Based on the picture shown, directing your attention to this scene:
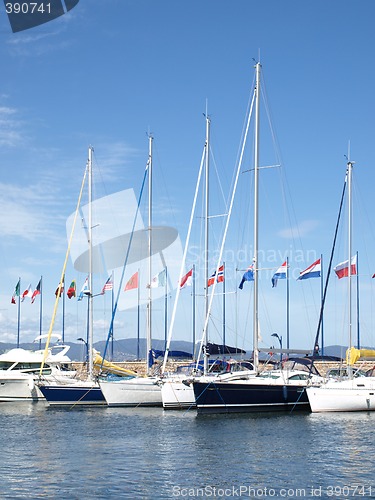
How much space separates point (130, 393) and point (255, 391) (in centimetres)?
1031

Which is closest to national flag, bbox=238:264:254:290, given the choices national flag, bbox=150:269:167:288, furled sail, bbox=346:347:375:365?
national flag, bbox=150:269:167:288

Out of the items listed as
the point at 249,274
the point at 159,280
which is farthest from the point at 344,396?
the point at 159,280

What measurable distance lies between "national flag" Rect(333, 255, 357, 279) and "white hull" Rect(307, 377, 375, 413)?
8.62m

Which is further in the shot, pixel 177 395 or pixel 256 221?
pixel 177 395

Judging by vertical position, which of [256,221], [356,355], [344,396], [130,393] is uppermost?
[256,221]

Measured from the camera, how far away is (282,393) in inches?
1711

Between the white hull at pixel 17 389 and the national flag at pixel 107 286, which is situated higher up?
the national flag at pixel 107 286

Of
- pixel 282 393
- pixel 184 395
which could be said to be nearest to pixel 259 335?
pixel 282 393

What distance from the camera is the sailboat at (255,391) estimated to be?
4212 centimetres

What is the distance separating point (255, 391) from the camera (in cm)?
4253

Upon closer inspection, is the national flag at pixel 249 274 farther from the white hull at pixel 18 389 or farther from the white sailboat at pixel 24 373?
the white hull at pixel 18 389

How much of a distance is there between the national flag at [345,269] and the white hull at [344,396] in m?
8.62

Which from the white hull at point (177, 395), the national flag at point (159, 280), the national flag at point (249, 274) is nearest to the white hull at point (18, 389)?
the national flag at point (159, 280)

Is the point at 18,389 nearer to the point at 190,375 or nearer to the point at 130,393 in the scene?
the point at 130,393
